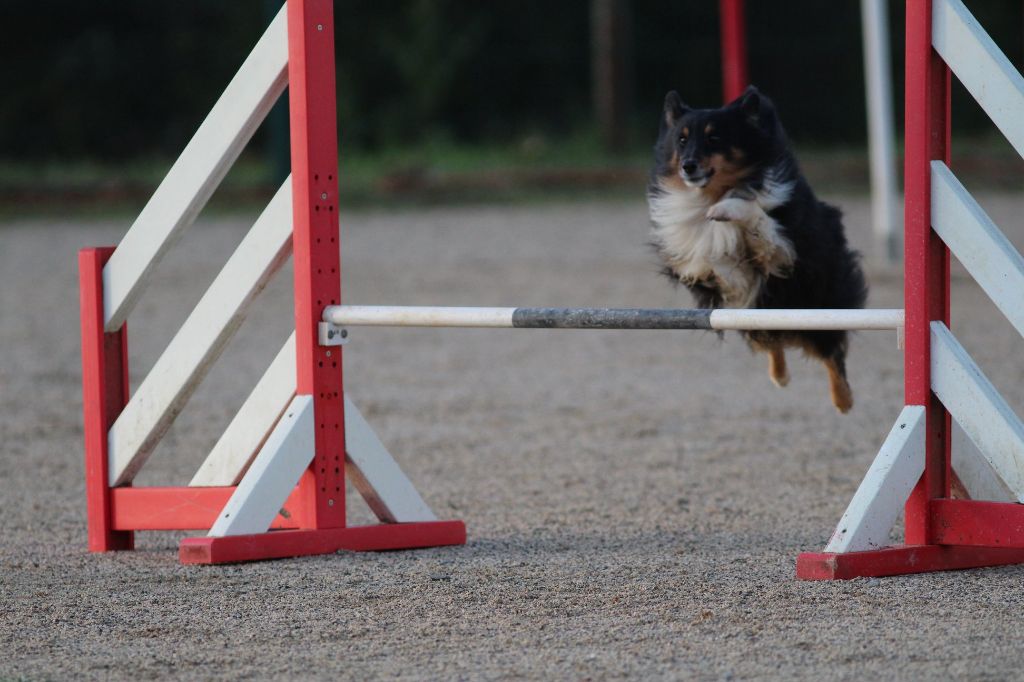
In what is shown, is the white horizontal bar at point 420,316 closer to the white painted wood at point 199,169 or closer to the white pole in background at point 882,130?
the white painted wood at point 199,169

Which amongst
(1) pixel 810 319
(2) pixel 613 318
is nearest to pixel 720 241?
(2) pixel 613 318

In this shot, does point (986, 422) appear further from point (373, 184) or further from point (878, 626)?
point (373, 184)

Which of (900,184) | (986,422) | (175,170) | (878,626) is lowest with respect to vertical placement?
(900,184)

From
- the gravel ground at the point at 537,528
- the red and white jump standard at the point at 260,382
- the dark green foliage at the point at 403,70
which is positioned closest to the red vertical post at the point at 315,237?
the red and white jump standard at the point at 260,382

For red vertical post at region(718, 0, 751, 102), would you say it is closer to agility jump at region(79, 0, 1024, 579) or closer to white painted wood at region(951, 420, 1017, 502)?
agility jump at region(79, 0, 1024, 579)

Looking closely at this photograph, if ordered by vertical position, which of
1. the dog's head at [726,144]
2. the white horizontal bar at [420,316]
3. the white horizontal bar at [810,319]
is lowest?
the white horizontal bar at [420,316]

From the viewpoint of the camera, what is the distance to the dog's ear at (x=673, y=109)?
481 centimetres

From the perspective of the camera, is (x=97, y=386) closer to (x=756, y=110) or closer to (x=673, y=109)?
(x=673, y=109)

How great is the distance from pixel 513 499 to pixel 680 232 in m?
1.13

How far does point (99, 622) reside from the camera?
11.1 feet

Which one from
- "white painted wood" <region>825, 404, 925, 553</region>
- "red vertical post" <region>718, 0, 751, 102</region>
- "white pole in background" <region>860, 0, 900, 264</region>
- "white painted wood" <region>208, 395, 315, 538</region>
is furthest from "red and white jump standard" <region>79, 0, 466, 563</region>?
"red vertical post" <region>718, 0, 751, 102</region>

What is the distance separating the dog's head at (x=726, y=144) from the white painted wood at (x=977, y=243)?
1.07m

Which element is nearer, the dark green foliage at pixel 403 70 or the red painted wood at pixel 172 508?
the red painted wood at pixel 172 508

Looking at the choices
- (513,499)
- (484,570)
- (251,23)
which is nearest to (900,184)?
(251,23)
